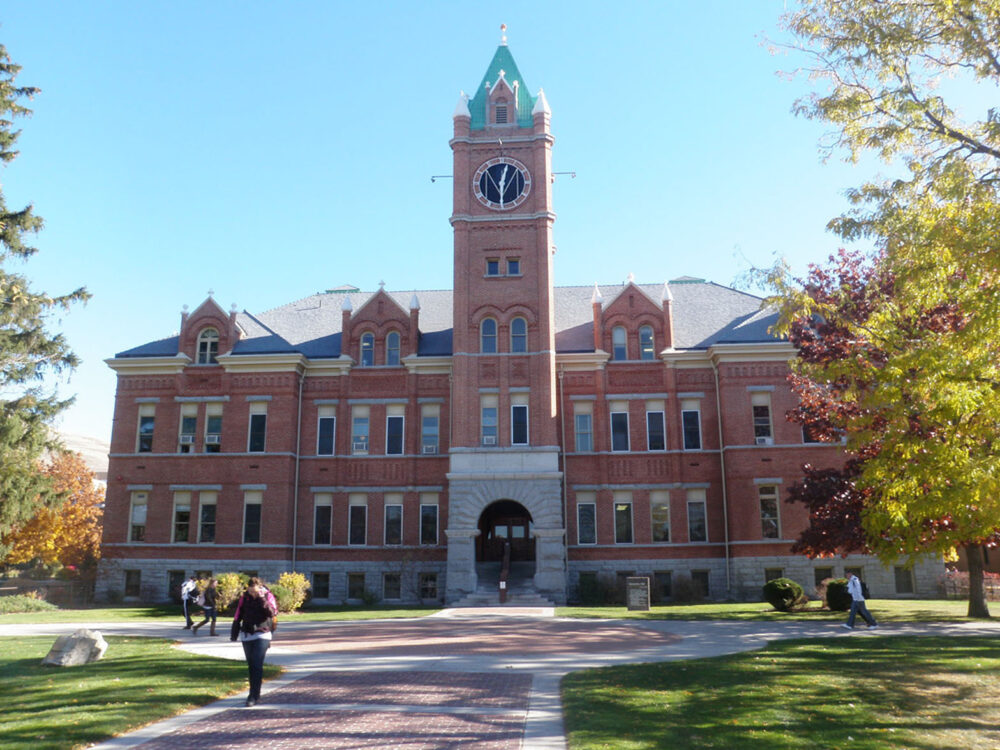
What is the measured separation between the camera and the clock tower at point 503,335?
34125 mm

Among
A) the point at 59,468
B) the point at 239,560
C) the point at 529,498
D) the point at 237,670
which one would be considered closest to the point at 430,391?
the point at 529,498

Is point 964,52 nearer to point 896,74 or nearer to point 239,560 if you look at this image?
point 896,74

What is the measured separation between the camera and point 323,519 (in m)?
37.7

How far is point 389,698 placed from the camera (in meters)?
12.2

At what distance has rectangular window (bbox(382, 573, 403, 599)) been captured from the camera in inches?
1442

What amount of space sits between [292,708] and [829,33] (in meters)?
14.7

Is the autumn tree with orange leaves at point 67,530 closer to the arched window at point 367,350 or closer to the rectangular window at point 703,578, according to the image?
the arched window at point 367,350

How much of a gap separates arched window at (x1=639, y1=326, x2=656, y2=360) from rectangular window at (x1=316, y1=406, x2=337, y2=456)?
604 inches

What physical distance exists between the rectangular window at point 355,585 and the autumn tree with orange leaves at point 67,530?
57.2 feet

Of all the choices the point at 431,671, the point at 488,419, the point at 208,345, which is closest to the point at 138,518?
the point at 208,345

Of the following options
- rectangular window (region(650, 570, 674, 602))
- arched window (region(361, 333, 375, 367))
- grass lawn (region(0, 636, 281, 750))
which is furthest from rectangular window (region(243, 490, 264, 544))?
grass lawn (region(0, 636, 281, 750))

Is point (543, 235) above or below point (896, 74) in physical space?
above

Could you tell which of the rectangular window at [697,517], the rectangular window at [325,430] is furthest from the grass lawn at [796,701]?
the rectangular window at [325,430]

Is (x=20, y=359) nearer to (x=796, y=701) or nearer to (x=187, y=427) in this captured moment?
(x=187, y=427)
